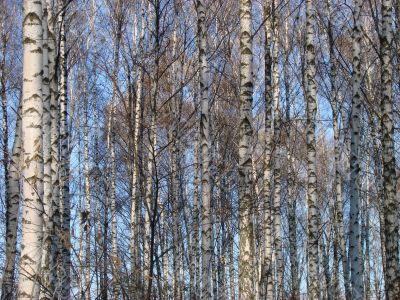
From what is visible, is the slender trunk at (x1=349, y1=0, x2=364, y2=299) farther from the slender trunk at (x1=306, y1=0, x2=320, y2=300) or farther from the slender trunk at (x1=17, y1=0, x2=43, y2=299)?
the slender trunk at (x1=17, y1=0, x2=43, y2=299)

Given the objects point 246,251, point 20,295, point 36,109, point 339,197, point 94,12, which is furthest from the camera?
point 94,12

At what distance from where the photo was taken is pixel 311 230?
27.6 ft

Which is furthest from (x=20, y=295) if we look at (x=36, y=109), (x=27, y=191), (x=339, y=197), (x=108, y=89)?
(x=108, y=89)

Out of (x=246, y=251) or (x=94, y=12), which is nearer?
(x=246, y=251)

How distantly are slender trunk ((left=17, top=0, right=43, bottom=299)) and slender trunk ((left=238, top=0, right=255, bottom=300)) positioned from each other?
9.41ft

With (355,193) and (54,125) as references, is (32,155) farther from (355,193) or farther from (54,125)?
(355,193)

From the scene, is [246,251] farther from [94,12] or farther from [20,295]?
[94,12]

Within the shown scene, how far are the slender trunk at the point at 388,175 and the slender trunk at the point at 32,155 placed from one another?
486cm

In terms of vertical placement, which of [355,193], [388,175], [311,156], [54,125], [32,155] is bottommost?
[32,155]

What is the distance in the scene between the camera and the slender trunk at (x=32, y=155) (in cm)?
403

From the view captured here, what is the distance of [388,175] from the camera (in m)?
7.41

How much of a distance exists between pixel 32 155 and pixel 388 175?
5.13m

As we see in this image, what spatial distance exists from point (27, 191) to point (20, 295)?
80 centimetres

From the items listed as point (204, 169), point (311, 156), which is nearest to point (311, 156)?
point (311, 156)
